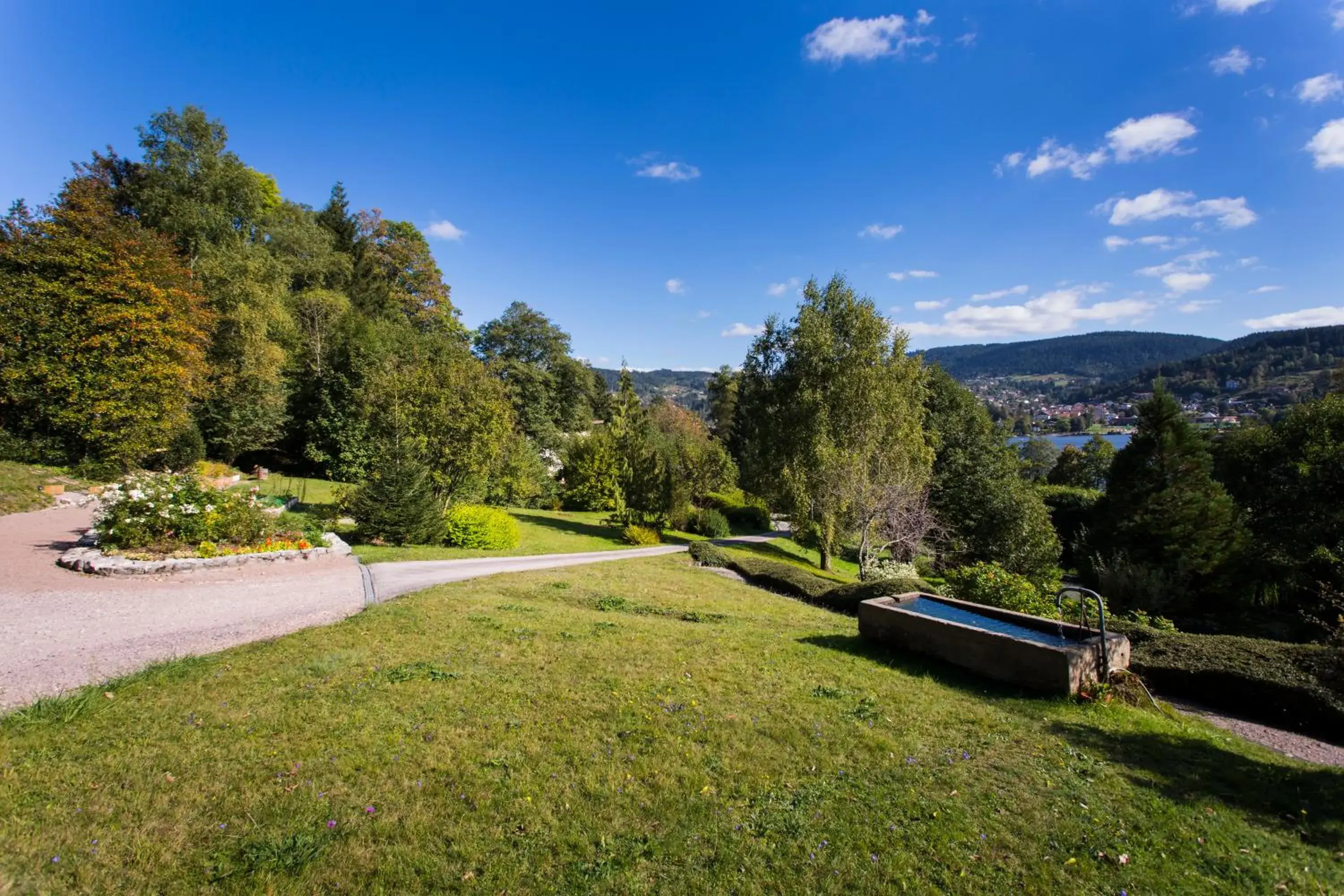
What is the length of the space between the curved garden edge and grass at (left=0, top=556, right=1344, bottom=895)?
19.0ft

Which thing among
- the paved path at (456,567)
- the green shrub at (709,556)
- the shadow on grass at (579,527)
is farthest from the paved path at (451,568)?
the shadow on grass at (579,527)

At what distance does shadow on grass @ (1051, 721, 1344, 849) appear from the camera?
4320mm

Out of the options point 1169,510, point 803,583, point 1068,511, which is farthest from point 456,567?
point 1068,511

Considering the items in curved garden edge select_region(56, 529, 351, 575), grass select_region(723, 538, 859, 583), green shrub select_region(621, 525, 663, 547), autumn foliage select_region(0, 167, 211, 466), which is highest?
autumn foliage select_region(0, 167, 211, 466)

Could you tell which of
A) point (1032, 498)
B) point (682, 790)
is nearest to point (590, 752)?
point (682, 790)

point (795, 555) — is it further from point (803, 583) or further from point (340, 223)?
point (340, 223)

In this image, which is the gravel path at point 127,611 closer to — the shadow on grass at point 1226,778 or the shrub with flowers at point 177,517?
the shrub with flowers at point 177,517

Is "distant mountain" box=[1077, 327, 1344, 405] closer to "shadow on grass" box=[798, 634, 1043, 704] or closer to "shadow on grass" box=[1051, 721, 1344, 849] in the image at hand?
"shadow on grass" box=[798, 634, 1043, 704]

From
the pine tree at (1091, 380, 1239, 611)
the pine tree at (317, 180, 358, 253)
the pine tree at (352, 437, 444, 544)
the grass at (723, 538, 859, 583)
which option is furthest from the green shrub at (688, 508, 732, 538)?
the pine tree at (317, 180, 358, 253)

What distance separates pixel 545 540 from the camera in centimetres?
2277

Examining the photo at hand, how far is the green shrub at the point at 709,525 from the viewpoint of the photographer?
32.5 m

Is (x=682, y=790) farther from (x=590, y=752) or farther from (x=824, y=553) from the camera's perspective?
(x=824, y=553)

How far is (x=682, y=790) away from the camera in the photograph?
445 centimetres

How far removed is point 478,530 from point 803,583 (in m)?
11.6
